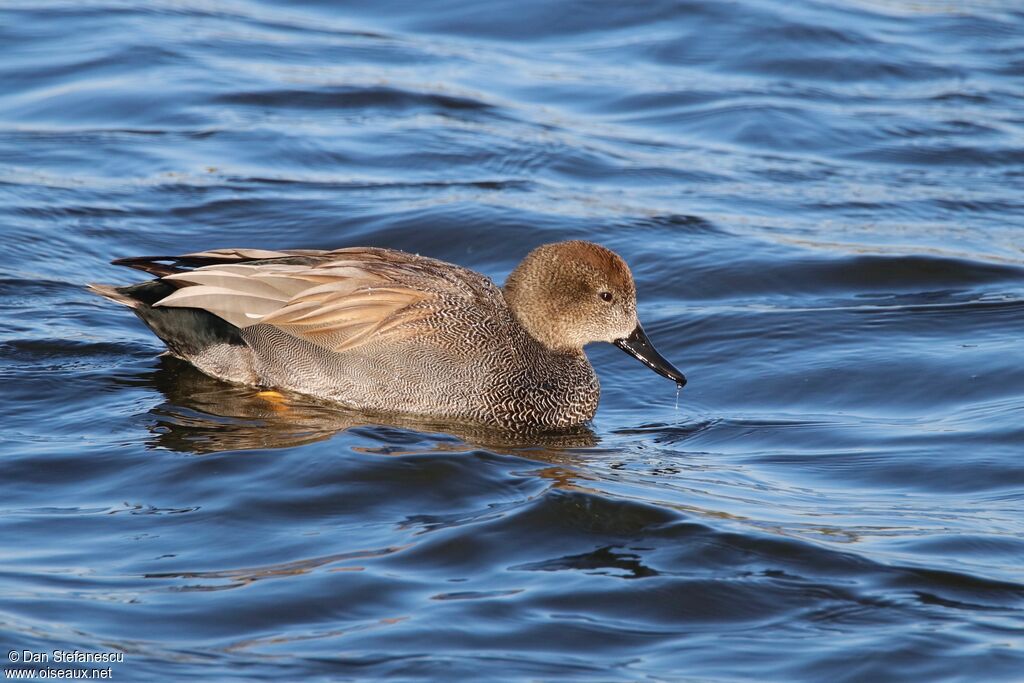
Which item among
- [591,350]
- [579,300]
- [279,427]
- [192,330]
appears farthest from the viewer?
[591,350]

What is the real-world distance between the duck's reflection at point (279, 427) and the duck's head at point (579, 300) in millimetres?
507

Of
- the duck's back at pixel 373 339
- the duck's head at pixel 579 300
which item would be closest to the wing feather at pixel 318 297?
the duck's back at pixel 373 339

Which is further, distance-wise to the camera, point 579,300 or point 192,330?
point 579,300

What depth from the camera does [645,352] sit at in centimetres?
759

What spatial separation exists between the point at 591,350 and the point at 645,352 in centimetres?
115

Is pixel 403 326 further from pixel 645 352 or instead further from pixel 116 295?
pixel 116 295

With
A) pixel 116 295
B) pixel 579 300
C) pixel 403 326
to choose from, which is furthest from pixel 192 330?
pixel 579 300

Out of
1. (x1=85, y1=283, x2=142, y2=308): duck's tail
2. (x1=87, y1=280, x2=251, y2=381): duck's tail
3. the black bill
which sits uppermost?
(x1=85, y1=283, x2=142, y2=308): duck's tail

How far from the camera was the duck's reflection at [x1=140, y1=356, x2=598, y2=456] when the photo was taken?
6.63 meters

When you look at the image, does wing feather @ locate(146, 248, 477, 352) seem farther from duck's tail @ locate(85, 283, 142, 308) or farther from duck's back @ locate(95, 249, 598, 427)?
duck's tail @ locate(85, 283, 142, 308)

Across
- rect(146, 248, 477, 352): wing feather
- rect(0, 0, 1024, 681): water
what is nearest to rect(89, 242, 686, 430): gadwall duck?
rect(146, 248, 477, 352): wing feather

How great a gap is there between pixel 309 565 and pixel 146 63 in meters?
8.66

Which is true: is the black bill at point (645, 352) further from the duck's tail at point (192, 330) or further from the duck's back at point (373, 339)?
the duck's tail at point (192, 330)

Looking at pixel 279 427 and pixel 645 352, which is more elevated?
pixel 645 352
